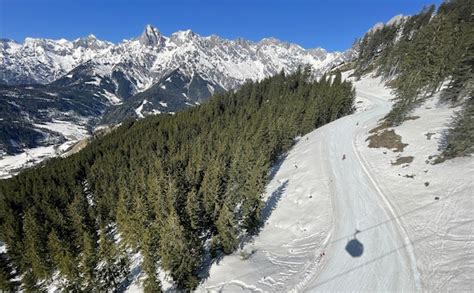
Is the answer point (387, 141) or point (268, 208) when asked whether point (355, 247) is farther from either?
point (387, 141)

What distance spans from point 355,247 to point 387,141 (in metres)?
30.1

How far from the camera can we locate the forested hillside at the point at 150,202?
30953mm

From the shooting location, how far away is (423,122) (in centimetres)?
5056

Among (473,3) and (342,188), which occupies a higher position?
(473,3)

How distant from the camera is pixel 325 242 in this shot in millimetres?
28703

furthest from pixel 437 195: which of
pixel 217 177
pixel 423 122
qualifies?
pixel 217 177

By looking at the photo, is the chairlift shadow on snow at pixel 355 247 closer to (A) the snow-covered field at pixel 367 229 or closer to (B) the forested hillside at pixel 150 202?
(A) the snow-covered field at pixel 367 229

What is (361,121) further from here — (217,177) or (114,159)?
(114,159)

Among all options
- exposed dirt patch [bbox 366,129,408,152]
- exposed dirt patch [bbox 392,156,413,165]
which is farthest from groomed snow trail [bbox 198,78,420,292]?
exposed dirt patch [bbox 366,129,408,152]

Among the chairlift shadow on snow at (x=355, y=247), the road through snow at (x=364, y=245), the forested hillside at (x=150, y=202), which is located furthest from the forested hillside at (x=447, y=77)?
the forested hillside at (x=150, y=202)

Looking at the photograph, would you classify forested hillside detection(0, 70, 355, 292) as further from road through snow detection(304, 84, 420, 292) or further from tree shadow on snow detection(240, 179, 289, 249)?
road through snow detection(304, 84, 420, 292)

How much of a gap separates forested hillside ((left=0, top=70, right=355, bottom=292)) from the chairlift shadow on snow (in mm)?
10898

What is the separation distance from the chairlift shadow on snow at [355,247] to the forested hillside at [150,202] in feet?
35.8

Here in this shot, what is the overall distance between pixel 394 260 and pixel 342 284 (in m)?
5.82
